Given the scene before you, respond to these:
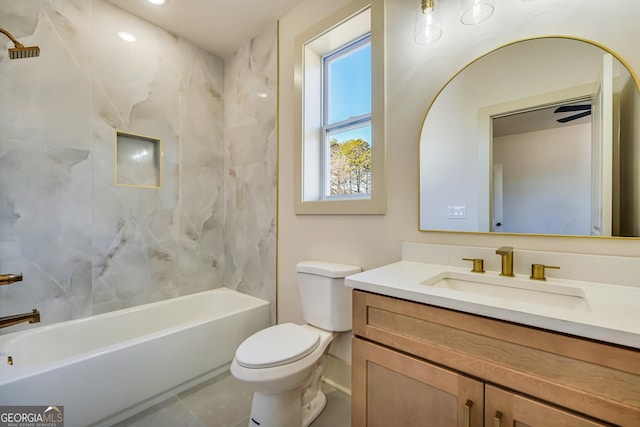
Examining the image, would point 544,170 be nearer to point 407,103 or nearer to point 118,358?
point 407,103

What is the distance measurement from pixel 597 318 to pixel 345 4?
2.03m

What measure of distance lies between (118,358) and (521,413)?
180cm

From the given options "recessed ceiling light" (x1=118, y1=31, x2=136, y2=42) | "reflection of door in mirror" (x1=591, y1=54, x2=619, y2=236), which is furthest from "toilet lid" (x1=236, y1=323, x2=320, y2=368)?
"recessed ceiling light" (x1=118, y1=31, x2=136, y2=42)

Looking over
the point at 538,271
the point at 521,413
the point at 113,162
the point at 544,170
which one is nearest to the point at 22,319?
the point at 113,162

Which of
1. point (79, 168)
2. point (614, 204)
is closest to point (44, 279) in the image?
point (79, 168)

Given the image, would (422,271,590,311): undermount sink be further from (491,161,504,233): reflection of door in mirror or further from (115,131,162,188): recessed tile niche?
(115,131,162,188): recessed tile niche

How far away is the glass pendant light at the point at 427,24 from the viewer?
1.31m

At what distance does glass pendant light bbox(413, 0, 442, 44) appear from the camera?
4.30 feet

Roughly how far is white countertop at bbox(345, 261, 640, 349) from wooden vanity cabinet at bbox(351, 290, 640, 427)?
26mm

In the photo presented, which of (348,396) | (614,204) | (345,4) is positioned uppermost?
(345,4)

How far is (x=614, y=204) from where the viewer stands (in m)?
1.00

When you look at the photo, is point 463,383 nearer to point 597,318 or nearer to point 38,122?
point 597,318

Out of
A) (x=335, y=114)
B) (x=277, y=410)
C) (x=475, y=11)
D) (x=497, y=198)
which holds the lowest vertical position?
(x=277, y=410)

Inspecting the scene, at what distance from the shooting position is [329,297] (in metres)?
1.58
